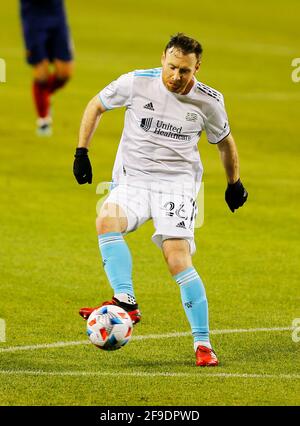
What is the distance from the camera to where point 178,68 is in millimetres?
9734

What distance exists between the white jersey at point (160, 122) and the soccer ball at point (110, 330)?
1.23 m

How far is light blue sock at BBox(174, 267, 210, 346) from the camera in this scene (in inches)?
389

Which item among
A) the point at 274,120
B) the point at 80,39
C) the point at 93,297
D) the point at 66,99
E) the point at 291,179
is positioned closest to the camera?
the point at 93,297

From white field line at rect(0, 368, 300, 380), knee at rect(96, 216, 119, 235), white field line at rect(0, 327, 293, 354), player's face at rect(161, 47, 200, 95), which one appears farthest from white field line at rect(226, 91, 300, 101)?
white field line at rect(0, 368, 300, 380)

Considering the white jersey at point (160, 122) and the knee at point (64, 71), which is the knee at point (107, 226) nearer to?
the white jersey at point (160, 122)

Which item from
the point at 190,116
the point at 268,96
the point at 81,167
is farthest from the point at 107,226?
the point at 268,96

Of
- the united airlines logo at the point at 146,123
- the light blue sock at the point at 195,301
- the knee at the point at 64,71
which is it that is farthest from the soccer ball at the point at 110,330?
the knee at the point at 64,71

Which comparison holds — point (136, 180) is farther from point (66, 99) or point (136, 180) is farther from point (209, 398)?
point (66, 99)

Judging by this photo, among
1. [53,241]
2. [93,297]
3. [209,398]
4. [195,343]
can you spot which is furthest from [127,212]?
[53,241]

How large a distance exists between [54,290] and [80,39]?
23452 mm

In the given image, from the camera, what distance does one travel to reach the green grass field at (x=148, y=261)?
30.3 ft

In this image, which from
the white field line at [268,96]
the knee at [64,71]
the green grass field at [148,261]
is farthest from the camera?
the white field line at [268,96]

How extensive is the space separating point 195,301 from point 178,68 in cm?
170

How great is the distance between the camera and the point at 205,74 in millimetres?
29703
